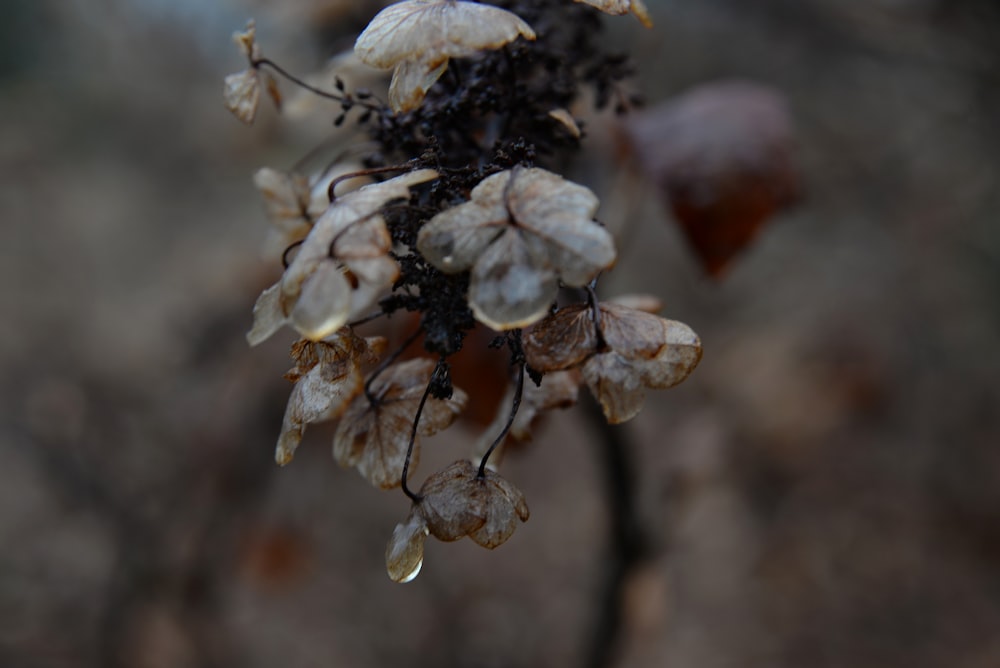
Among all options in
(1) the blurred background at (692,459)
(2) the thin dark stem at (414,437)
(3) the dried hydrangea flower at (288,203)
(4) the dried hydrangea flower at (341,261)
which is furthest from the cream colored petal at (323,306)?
(1) the blurred background at (692,459)

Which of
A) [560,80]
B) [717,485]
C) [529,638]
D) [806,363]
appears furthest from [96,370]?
[560,80]

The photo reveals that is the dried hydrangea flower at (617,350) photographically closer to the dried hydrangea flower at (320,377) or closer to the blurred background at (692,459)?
the dried hydrangea flower at (320,377)

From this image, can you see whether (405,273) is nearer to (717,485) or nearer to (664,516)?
(664,516)

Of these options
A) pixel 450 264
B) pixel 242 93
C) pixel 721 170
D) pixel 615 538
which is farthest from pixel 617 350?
pixel 615 538

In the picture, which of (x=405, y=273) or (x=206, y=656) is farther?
(x=206, y=656)

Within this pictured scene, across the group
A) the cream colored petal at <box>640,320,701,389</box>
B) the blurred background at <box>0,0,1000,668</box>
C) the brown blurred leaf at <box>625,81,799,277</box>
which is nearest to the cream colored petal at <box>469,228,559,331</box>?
the cream colored petal at <box>640,320,701,389</box>

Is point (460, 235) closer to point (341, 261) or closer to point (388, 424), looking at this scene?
point (341, 261)
